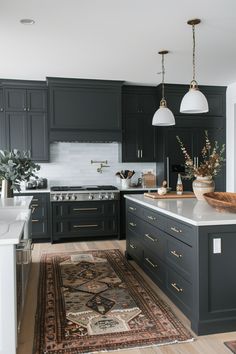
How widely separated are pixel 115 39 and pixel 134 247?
97.5 inches

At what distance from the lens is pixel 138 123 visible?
20.5 feet

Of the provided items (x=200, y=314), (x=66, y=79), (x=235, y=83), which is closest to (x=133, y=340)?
(x=200, y=314)

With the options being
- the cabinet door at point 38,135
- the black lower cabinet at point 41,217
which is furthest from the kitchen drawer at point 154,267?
the cabinet door at point 38,135

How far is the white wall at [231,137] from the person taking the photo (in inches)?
247

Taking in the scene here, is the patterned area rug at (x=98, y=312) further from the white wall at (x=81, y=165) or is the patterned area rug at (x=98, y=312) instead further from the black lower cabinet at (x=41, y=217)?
the white wall at (x=81, y=165)

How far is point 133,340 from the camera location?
2535 mm

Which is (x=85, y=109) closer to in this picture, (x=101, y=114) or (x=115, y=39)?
(x=101, y=114)

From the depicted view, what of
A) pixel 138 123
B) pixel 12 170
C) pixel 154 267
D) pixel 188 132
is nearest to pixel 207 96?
pixel 188 132

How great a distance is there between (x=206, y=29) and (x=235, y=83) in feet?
9.15

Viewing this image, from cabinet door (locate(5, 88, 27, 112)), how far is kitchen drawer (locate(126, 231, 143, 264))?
2876 millimetres

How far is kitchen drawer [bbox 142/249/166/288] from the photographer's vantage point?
3.31 meters

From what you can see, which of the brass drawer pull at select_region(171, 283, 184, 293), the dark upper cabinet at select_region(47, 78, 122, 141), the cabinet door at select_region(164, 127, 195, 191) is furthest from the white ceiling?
the brass drawer pull at select_region(171, 283, 184, 293)

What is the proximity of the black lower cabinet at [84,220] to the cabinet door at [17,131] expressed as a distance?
1.18m

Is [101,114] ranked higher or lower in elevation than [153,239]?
higher
